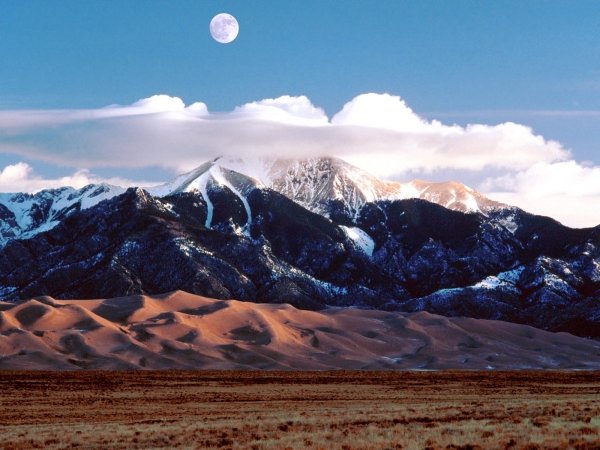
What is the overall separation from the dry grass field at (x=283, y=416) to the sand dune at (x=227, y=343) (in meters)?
45.3

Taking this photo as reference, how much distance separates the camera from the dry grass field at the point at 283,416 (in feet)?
103

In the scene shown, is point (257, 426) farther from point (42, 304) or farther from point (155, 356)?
point (42, 304)

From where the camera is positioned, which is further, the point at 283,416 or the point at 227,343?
the point at 227,343

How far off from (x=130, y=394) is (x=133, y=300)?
123m

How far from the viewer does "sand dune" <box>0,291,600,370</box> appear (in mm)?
141750

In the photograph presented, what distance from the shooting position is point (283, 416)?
4728cm

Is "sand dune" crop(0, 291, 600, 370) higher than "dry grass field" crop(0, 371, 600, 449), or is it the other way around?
"sand dune" crop(0, 291, 600, 370)

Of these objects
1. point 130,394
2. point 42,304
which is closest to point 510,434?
point 130,394

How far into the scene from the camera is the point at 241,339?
17162 cm

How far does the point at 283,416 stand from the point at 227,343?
384 feet

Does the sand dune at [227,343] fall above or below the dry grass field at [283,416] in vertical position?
above

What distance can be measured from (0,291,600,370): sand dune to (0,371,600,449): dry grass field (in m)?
45.3

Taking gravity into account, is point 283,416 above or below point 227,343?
below

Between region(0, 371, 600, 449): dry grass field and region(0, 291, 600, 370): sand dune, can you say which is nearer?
region(0, 371, 600, 449): dry grass field
